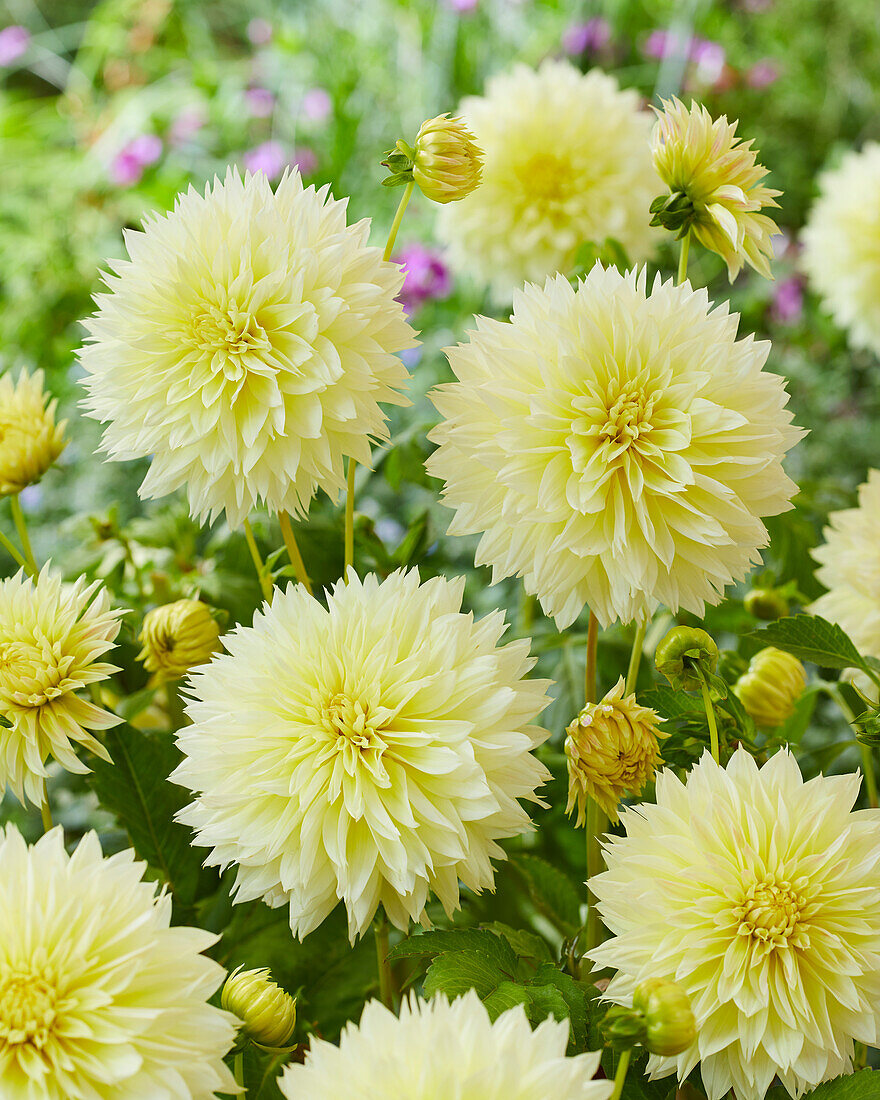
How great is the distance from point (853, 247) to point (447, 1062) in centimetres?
116

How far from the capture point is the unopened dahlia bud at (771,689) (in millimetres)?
558

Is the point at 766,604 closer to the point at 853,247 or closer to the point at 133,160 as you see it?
the point at 853,247

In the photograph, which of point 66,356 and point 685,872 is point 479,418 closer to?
point 685,872

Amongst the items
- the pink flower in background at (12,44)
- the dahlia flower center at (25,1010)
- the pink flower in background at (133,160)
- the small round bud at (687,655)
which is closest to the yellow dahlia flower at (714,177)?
the small round bud at (687,655)

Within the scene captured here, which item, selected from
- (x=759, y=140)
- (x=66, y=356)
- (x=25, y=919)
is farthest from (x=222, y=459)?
(x=759, y=140)

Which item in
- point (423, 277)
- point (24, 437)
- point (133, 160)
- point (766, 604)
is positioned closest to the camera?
point (24, 437)

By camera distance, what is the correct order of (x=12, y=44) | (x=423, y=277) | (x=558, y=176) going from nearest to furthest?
(x=558, y=176), (x=423, y=277), (x=12, y=44)

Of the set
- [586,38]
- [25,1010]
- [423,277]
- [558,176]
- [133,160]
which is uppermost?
[586,38]

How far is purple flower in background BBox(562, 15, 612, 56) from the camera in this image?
6.42 ft

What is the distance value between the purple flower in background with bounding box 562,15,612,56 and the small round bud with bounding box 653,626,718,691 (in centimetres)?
182

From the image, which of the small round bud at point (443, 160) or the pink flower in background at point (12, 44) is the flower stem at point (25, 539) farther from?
the pink flower in background at point (12, 44)

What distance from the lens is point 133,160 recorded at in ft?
6.00

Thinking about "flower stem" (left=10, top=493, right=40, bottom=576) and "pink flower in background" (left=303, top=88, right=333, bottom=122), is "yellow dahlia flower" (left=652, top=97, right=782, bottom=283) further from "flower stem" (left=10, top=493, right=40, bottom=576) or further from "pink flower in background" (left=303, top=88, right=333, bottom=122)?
"pink flower in background" (left=303, top=88, right=333, bottom=122)

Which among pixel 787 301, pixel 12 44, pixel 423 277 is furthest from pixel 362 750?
pixel 12 44
